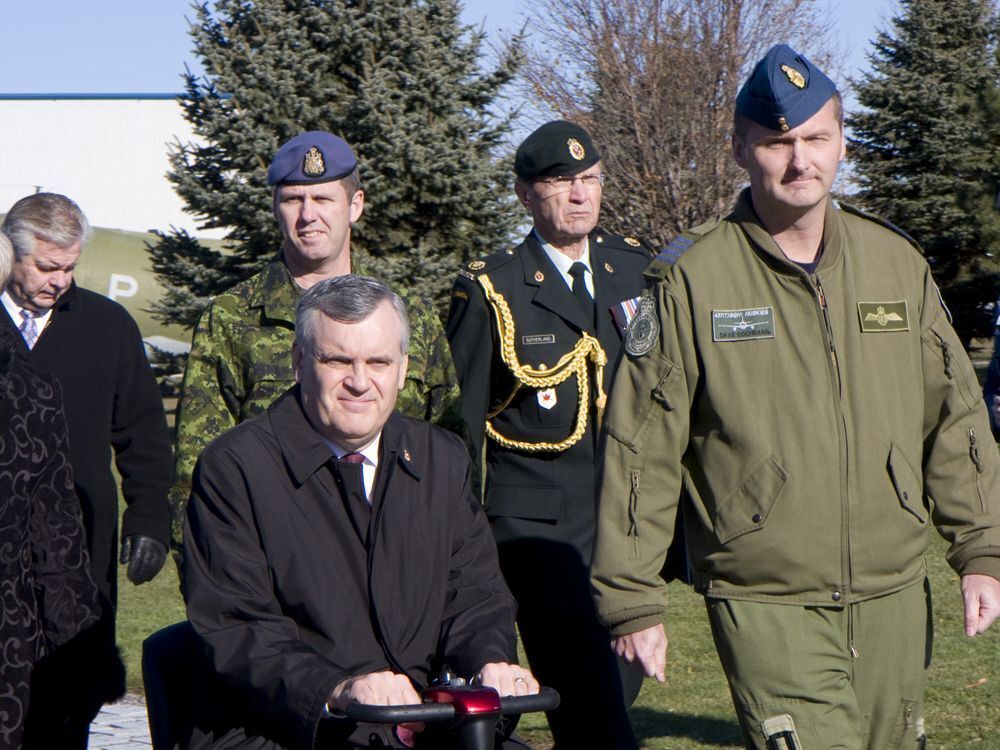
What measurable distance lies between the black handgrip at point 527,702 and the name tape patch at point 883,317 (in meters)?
1.29

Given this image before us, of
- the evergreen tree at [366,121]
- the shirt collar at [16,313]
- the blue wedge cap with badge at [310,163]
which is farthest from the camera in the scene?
the evergreen tree at [366,121]

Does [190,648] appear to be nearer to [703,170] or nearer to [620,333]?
[620,333]

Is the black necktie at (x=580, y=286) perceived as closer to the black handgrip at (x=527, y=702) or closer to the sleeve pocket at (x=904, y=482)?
the sleeve pocket at (x=904, y=482)

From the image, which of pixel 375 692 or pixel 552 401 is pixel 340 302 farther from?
pixel 552 401

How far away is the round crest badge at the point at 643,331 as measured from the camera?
3.60 metres

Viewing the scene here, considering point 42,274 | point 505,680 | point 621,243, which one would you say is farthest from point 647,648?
point 42,274

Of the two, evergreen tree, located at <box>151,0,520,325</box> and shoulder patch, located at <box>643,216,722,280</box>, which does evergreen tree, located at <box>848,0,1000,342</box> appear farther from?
shoulder patch, located at <box>643,216,722,280</box>

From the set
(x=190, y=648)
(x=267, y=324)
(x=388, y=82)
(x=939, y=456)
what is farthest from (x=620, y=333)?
(x=388, y=82)

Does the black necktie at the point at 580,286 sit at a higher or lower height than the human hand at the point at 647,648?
higher

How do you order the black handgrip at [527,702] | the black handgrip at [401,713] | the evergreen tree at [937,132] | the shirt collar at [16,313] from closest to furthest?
the black handgrip at [401,713], the black handgrip at [527,702], the shirt collar at [16,313], the evergreen tree at [937,132]

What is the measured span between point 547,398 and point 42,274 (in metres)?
1.89

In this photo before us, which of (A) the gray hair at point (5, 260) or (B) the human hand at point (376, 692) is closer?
(B) the human hand at point (376, 692)

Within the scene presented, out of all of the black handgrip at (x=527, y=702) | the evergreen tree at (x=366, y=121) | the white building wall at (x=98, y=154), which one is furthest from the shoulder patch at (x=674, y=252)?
the white building wall at (x=98, y=154)

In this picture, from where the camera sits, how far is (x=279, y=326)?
4.62 m
